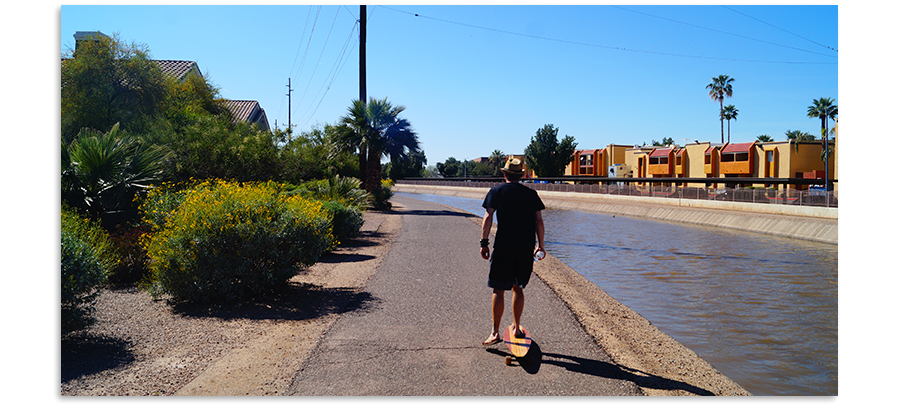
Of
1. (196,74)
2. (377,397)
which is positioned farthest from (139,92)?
(377,397)

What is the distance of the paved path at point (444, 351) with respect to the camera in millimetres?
4098

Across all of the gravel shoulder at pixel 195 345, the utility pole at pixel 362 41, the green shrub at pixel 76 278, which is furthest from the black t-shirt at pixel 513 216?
the utility pole at pixel 362 41

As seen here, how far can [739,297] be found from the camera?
10.3 m

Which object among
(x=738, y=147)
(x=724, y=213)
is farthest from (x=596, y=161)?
(x=724, y=213)

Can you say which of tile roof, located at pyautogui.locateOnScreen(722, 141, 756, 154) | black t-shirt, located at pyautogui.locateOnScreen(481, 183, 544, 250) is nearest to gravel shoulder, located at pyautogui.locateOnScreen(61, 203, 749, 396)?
black t-shirt, located at pyautogui.locateOnScreen(481, 183, 544, 250)

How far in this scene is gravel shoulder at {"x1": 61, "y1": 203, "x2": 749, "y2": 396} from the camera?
429 centimetres

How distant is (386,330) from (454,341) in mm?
788

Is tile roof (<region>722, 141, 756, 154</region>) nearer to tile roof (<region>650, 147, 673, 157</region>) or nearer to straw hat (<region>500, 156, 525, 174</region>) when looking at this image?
tile roof (<region>650, 147, 673, 157</region>)

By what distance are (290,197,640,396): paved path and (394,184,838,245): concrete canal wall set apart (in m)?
21.3

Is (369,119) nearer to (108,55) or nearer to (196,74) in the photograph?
(196,74)

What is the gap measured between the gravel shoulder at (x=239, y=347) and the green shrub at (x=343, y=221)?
506cm

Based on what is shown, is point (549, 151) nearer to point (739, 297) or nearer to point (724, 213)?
point (724, 213)

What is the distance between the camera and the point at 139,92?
1648cm

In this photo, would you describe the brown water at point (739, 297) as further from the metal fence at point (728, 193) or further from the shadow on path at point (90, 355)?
the metal fence at point (728, 193)
